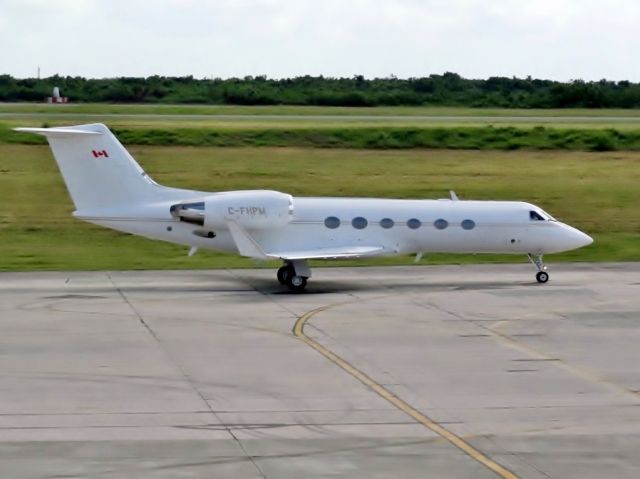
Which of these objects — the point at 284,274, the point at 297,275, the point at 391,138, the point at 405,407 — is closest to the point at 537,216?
the point at 297,275

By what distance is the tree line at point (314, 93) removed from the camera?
10050 centimetres

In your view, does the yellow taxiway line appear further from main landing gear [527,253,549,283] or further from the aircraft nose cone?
the aircraft nose cone

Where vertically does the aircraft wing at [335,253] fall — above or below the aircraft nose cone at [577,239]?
below

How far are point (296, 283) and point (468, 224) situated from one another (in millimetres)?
4764

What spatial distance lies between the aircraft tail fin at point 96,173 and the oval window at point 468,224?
7.63 m

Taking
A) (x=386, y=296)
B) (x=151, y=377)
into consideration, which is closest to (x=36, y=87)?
(x=386, y=296)

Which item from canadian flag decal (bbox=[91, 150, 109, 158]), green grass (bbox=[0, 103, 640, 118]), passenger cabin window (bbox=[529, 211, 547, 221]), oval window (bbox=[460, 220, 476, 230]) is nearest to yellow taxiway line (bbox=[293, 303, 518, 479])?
oval window (bbox=[460, 220, 476, 230])

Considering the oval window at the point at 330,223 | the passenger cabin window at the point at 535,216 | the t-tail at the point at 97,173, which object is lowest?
the oval window at the point at 330,223

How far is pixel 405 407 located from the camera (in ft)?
61.2

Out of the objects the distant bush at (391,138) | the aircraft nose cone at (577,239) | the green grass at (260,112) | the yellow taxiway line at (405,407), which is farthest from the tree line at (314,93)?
the yellow taxiway line at (405,407)

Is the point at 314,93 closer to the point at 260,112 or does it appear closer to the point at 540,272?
the point at 260,112

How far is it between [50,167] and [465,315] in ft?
106

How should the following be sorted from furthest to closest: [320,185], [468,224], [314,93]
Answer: [314,93] < [320,185] < [468,224]

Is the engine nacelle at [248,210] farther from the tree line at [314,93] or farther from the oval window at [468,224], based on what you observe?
the tree line at [314,93]
